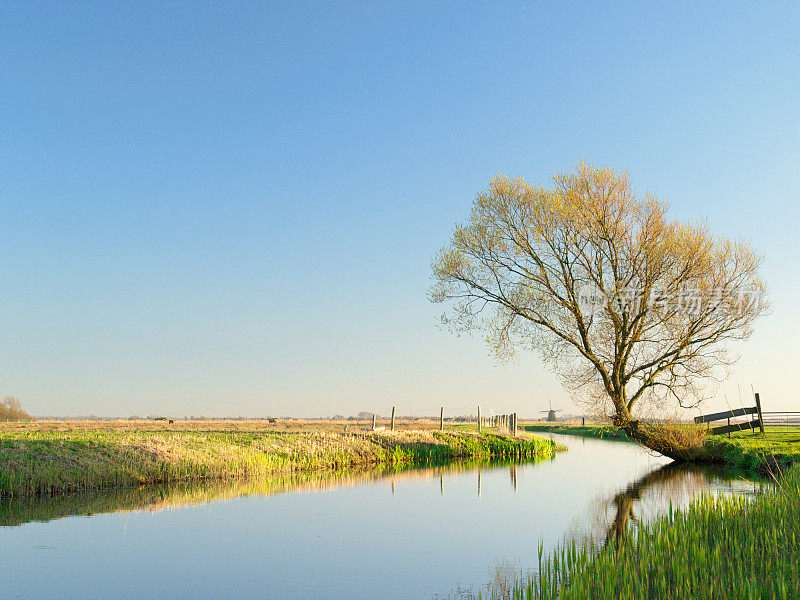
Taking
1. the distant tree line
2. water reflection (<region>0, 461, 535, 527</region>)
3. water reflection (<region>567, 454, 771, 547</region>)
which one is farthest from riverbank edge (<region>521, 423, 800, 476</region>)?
the distant tree line

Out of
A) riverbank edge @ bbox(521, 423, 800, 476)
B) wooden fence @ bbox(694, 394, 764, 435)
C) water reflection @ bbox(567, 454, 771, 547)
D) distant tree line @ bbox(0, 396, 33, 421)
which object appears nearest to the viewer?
water reflection @ bbox(567, 454, 771, 547)

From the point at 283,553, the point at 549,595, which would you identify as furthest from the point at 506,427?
the point at 549,595

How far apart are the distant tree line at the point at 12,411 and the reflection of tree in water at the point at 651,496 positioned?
8208 cm

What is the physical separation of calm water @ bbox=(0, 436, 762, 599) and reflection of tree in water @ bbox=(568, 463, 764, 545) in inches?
3.1

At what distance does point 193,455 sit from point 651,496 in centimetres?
1717

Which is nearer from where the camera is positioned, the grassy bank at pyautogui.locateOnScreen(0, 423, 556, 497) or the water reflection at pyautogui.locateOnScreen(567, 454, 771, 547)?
the water reflection at pyautogui.locateOnScreen(567, 454, 771, 547)

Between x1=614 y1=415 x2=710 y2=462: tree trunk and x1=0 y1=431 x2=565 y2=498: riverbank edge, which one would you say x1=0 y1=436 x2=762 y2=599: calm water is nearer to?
x1=0 y1=431 x2=565 y2=498: riverbank edge

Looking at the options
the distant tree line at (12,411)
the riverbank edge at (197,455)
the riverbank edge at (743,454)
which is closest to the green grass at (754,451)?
the riverbank edge at (743,454)

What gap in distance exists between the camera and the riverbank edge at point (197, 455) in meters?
19.1

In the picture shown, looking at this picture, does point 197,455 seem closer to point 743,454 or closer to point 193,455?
point 193,455

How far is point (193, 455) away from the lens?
79.2 ft

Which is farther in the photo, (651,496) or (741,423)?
(741,423)

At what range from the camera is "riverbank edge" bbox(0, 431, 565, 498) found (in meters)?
19.1

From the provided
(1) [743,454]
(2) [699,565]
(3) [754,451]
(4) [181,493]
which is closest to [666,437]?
(1) [743,454]
